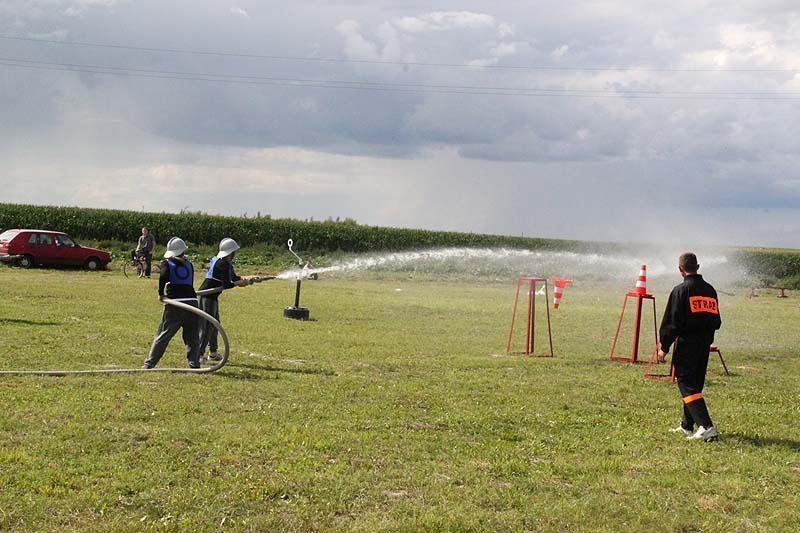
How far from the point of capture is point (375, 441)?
8.82m

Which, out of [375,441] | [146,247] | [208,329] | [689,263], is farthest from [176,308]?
[146,247]

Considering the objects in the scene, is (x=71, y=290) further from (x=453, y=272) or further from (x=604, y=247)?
(x=604, y=247)

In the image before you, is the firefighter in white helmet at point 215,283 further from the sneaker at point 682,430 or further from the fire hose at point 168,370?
the sneaker at point 682,430

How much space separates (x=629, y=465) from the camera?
27.9 ft

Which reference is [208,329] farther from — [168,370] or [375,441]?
[375,441]

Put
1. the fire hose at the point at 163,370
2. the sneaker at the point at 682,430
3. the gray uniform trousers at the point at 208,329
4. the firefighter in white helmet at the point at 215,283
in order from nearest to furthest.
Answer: the sneaker at the point at 682,430 < the fire hose at the point at 163,370 < the gray uniform trousers at the point at 208,329 < the firefighter in white helmet at the point at 215,283

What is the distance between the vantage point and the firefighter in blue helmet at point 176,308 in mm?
12664

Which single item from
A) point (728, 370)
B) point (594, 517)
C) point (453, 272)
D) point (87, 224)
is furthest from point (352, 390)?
point (87, 224)

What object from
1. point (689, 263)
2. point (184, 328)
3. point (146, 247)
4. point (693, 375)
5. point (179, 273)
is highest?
point (689, 263)

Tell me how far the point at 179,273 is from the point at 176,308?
533 millimetres

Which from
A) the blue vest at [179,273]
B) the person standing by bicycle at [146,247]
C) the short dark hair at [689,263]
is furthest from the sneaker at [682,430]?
the person standing by bicycle at [146,247]

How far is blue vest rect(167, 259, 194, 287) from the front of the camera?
1286 centimetres

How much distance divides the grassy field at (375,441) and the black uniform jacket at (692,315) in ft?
3.86

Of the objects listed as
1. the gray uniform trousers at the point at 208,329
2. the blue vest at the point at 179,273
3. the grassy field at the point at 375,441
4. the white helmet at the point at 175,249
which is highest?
the white helmet at the point at 175,249
